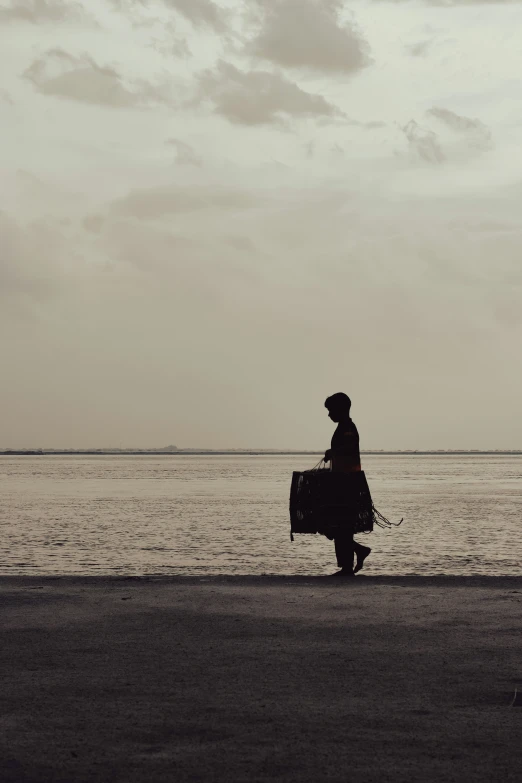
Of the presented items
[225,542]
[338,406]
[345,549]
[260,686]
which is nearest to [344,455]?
[338,406]

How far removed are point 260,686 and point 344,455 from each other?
6345 mm

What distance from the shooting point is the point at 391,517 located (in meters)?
34.8

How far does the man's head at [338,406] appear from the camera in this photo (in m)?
12.1

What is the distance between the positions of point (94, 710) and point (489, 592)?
598cm

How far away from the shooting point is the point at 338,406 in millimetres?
12125

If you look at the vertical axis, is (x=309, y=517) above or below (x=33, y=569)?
above

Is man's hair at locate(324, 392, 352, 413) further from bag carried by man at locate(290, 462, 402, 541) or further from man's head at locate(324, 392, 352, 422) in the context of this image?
bag carried by man at locate(290, 462, 402, 541)

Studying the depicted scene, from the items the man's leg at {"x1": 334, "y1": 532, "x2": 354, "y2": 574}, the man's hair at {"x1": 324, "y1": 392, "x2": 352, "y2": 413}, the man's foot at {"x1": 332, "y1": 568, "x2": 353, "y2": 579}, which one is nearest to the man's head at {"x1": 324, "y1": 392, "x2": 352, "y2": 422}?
the man's hair at {"x1": 324, "y1": 392, "x2": 352, "y2": 413}

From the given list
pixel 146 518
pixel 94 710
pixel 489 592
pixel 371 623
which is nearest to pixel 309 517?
pixel 489 592

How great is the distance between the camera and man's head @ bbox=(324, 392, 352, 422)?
1210cm

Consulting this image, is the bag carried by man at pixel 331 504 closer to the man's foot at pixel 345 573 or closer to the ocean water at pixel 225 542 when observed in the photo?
the man's foot at pixel 345 573

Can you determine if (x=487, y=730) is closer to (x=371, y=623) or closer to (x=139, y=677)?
(x=139, y=677)

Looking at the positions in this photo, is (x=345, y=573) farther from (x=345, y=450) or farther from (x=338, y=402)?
(x=338, y=402)

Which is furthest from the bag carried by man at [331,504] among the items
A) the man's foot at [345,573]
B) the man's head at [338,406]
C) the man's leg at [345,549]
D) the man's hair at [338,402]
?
the man's hair at [338,402]
